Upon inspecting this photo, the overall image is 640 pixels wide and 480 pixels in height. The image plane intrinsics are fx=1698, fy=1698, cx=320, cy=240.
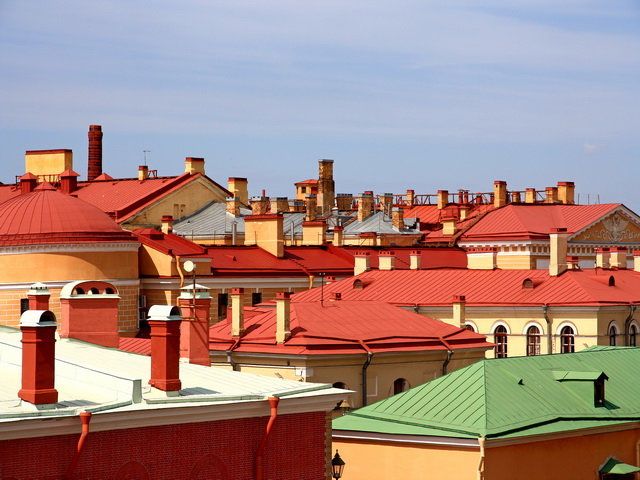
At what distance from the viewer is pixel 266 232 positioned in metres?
76.4

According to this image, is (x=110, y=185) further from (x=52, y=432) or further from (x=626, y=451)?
(x=52, y=432)

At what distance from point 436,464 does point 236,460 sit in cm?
958

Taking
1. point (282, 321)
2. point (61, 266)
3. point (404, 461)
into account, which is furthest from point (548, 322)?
point (404, 461)

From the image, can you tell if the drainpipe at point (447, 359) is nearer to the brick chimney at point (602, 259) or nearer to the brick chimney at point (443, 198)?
the brick chimney at point (602, 259)

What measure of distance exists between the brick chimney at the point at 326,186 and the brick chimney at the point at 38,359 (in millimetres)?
79483

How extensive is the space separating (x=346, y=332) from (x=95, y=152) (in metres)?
49.8

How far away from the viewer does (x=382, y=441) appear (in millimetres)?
35656

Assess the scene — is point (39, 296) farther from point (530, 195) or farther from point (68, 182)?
point (530, 195)

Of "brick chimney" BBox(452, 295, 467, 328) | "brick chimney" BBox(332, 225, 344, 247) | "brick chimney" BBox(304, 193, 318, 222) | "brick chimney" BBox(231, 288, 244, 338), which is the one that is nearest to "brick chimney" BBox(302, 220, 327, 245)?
"brick chimney" BBox(332, 225, 344, 247)

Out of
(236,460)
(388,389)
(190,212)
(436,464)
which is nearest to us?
(236,460)

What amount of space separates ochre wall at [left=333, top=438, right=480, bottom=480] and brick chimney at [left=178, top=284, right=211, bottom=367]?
13.2 feet

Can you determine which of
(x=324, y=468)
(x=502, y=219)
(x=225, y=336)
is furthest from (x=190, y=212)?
(x=324, y=468)

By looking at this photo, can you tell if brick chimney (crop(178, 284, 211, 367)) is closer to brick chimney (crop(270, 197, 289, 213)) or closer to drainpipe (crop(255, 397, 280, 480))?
drainpipe (crop(255, 397, 280, 480))

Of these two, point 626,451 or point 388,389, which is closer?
point 626,451
